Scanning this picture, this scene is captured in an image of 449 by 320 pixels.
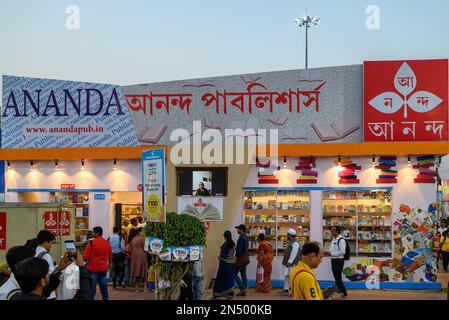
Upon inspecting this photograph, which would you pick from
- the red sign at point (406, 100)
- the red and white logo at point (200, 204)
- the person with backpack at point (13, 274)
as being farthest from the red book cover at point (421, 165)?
the person with backpack at point (13, 274)

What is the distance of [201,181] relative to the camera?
15.1 m

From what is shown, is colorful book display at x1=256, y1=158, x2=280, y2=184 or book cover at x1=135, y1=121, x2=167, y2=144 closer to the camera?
colorful book display at x1=256, y1=158, x2=280, y2=184

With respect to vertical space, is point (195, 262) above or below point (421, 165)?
below

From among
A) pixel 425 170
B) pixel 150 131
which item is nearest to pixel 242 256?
pixel 150 131

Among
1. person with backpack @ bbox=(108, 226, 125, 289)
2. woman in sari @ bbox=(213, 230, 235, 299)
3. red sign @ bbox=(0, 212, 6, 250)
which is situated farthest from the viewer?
person with backpack @ bbox=(108, 226, 125, 289)

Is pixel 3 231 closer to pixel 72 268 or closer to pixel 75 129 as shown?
pixel 72 268

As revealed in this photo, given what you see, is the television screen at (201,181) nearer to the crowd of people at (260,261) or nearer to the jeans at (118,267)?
the crowd of people at (260,261)

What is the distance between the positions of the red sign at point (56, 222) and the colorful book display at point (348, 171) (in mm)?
6611

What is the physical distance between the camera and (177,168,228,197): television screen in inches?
594

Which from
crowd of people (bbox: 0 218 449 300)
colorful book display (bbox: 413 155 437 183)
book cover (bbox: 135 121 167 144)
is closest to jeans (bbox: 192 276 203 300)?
crowd of people (bbox: 0 218 449 300)

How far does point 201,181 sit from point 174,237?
588 centimetres

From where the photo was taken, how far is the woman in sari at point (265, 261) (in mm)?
14320

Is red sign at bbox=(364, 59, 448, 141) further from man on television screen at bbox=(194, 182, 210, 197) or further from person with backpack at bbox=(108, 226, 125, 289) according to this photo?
person with backpack at bbox=(108, 226, 125, 289)

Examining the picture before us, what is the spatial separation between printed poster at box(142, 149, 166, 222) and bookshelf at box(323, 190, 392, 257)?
281 inches
